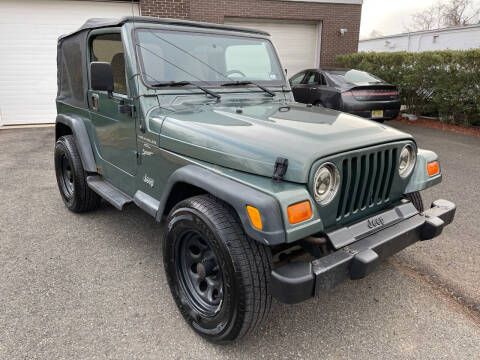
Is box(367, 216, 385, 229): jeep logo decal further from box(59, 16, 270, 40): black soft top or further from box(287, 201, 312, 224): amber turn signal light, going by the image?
box(59, 16, 270, 40): black soft top

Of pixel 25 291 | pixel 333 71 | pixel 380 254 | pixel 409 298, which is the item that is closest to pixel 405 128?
pixel 333 71

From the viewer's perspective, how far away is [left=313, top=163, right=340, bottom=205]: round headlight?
2.03 m

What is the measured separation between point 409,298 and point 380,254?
34.7 inches

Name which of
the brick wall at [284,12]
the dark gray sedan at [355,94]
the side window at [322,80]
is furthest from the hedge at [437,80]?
the side window at [322,80]

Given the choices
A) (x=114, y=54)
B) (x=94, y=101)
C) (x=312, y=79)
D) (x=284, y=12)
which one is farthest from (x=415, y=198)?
(x=284, y=12)

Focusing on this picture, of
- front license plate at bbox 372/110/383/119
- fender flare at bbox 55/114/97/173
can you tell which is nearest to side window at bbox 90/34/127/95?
fender flare at bbox 55/114/97/173

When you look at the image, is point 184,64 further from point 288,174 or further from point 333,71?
point 333,71

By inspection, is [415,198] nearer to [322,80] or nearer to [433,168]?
[433,168]

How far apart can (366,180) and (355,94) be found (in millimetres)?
6768

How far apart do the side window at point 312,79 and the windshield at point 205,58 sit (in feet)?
20.0

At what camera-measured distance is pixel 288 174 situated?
6.53 feet

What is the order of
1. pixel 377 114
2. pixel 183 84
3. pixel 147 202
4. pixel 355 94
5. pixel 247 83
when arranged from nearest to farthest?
pixel 147 202, pixel 183 84, pixel 247 83, pixel 355 94, pixel 377 114

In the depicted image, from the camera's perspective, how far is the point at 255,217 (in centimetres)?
186

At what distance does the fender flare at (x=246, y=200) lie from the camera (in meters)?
1.83
